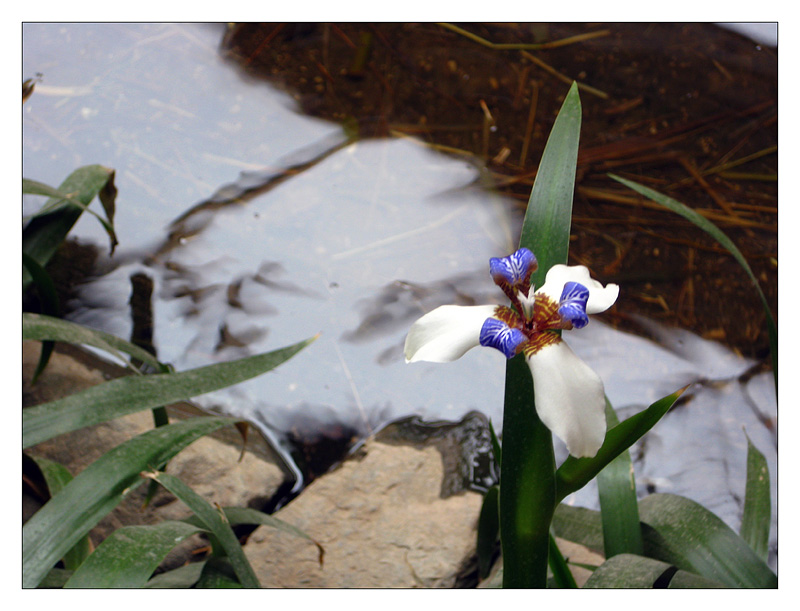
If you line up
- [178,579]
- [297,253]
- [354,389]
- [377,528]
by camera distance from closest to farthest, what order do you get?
[178,579] → [377,528] → [354,389] → [297,253]

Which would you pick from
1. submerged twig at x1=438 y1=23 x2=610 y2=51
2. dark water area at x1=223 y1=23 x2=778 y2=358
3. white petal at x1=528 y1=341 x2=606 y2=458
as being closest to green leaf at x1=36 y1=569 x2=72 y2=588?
white petal at x1=528 y1=341 x2=606 y2=458

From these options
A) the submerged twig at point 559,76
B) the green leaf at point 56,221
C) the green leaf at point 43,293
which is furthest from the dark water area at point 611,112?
the green leaf at point 43,293

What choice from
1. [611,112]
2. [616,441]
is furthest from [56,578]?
[611,112]

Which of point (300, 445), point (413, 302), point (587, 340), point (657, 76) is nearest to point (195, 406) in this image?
point (300, 445)

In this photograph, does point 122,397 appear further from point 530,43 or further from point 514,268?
point 530,43

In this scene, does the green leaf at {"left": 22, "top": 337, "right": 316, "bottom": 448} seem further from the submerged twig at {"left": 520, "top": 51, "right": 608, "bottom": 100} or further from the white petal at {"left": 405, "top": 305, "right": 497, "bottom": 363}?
the submerged twig at {"left": 520, "top": 51, "right": 608, "bottom": 100}

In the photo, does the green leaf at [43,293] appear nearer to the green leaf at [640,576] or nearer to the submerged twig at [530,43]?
the green leaf at [640,576]
